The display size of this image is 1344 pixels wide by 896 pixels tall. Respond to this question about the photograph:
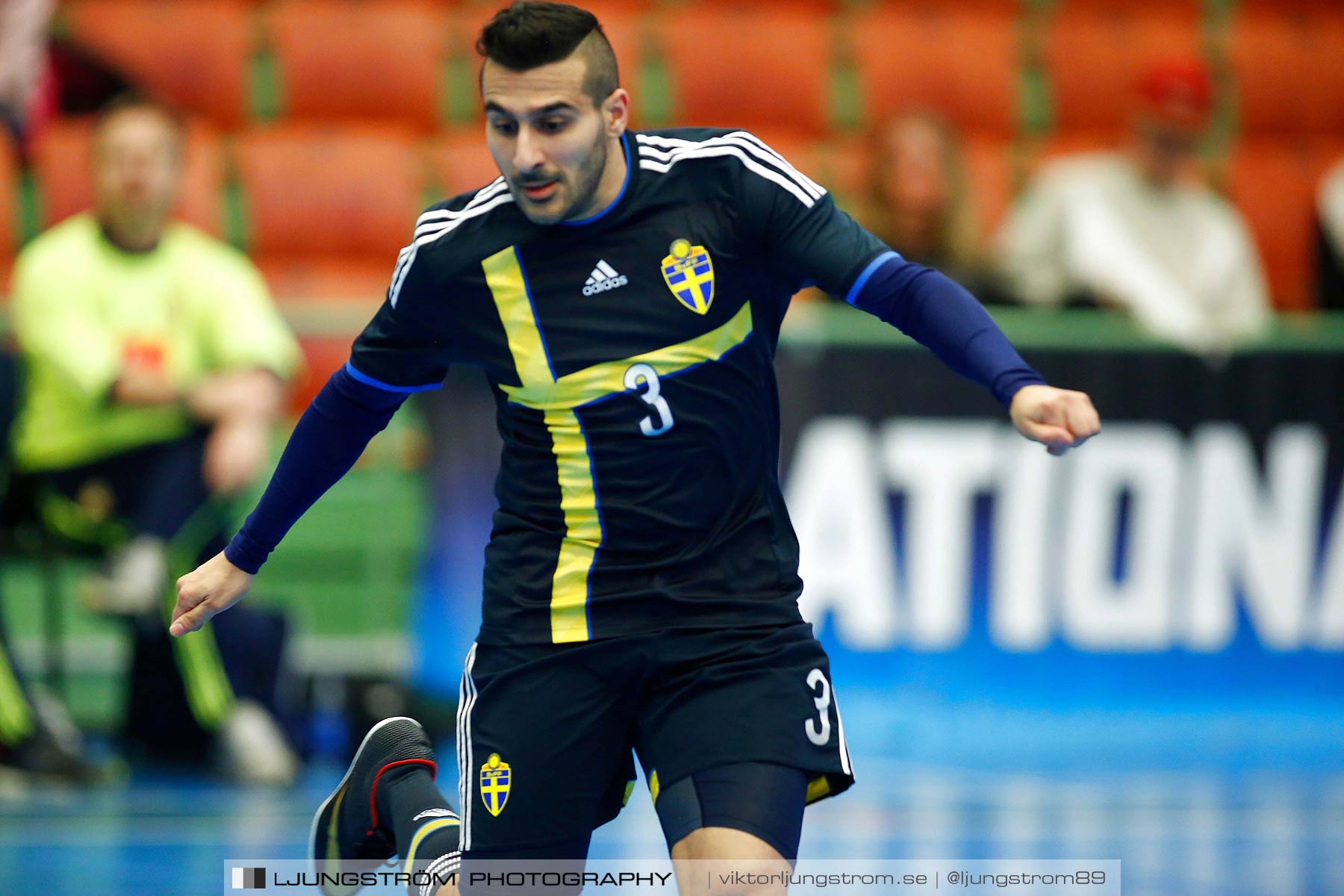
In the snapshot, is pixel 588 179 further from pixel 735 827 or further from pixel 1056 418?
pixel 735 827

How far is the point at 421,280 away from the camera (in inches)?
132

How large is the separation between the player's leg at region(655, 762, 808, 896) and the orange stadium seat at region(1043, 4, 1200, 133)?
703 cm

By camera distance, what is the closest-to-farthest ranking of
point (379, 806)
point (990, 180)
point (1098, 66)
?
point (379, 806), point (990, 180), point (1098, 66)

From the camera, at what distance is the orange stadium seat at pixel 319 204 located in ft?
27.7

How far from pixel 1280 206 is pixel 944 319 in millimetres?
6905

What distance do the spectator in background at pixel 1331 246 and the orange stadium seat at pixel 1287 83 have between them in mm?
1493

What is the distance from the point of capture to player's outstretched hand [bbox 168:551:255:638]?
3514mm

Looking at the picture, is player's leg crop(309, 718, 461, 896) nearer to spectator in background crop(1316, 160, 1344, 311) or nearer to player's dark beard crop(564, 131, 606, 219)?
player's dark beard crop(564, 131, 606, 219)

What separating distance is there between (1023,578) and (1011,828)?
1777 millimetres

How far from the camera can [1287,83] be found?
9805 mm

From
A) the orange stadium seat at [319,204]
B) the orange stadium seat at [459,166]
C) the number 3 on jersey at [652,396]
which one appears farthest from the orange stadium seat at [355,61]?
the number 3 on jersey at [652,396]

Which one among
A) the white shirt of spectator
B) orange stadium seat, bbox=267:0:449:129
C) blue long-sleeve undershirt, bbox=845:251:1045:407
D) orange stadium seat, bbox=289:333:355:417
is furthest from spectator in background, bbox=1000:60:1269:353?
blue long-sleeve undershirt, bbox=845:251:1045:407

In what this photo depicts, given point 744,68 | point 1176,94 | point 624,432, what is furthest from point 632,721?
point 744,68

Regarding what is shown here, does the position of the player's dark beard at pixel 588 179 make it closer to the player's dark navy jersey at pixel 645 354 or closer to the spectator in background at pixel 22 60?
Result: the player's dark navy jersey at pixel 645 354
